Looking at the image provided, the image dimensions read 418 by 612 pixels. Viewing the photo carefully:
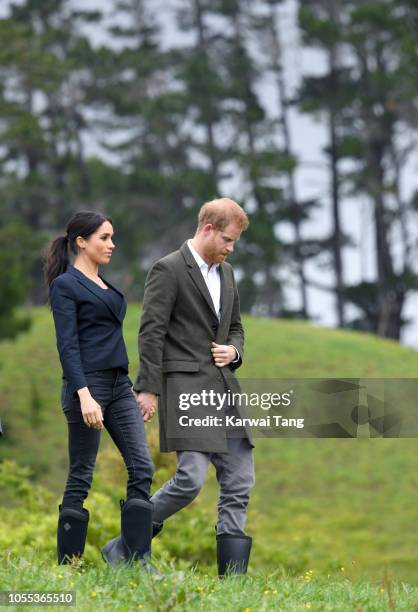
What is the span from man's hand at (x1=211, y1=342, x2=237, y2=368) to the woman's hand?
2.78 ft

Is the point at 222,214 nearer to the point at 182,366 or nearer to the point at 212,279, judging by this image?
the point at 212,279

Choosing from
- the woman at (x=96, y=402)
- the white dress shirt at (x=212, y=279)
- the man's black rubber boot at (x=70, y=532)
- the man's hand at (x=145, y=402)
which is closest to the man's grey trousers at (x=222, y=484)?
the woman at (x=96, y=402)

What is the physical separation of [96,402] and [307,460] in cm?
1769

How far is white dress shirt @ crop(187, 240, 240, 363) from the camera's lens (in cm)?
665

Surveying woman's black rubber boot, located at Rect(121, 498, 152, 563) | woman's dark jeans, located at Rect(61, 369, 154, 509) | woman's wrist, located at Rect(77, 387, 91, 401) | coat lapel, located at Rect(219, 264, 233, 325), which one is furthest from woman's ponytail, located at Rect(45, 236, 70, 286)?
woman's black rubber boot, located at Rect(121, 498, 152, 563)

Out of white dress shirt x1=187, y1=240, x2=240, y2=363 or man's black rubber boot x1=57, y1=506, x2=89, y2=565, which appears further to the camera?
white dress shirt x1=187, y1=240, x2=240, y2=363

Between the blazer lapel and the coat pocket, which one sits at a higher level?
the blazer lapel

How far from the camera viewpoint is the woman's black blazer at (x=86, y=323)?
617cm

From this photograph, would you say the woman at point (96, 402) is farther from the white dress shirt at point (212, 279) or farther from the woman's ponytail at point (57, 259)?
the white dress shirt at point (212, 279)

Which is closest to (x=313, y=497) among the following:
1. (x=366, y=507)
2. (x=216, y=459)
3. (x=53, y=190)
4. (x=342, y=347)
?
(x=366, y=507)

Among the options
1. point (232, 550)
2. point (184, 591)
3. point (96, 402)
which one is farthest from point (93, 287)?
point (184, 591)

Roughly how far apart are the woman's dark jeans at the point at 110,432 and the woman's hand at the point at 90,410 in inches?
6.5

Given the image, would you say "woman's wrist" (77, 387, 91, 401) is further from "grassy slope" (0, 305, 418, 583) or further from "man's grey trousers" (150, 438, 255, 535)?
"grassy slope" (0, 305, 418, 583)

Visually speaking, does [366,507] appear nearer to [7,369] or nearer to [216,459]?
[7,369]
